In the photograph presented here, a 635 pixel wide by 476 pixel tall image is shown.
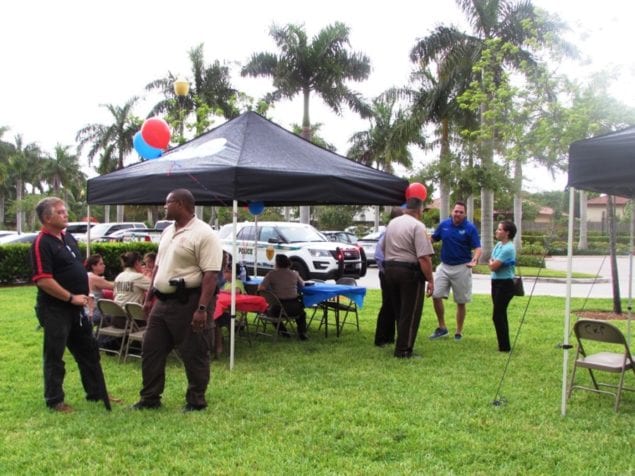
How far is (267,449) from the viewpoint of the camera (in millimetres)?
3920

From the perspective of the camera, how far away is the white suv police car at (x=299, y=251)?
50.0 feet

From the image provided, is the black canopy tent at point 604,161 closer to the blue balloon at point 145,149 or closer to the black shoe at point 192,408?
the black shoe at point 192,408

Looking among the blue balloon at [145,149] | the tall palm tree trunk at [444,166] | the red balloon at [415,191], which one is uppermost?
the tall palm tree trunk at [444,166]

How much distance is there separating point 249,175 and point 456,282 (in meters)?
3.09

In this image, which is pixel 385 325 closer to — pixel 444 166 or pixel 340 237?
pixel 340 237

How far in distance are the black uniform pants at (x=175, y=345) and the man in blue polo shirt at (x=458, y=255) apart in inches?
145

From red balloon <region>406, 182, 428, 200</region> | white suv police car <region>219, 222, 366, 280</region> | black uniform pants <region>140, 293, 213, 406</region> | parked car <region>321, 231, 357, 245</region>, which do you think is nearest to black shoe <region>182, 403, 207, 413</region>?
black uniform pants <region>140, 293, 213, 406</region>

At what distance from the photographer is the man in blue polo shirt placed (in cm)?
757

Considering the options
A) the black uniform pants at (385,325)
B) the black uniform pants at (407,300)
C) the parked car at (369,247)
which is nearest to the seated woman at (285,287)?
the black uniform pants at (385,325)

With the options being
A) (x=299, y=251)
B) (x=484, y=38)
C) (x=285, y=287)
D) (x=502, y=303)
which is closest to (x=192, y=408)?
(x=285, y=287)

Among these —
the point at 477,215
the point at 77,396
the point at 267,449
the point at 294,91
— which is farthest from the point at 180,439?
the point at 477,215

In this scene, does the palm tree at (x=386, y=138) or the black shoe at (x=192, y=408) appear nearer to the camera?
the black shoe at (x=192, y=408)

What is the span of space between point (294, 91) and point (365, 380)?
21.0 meters

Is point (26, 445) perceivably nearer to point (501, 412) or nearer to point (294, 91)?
point (501, 412)
